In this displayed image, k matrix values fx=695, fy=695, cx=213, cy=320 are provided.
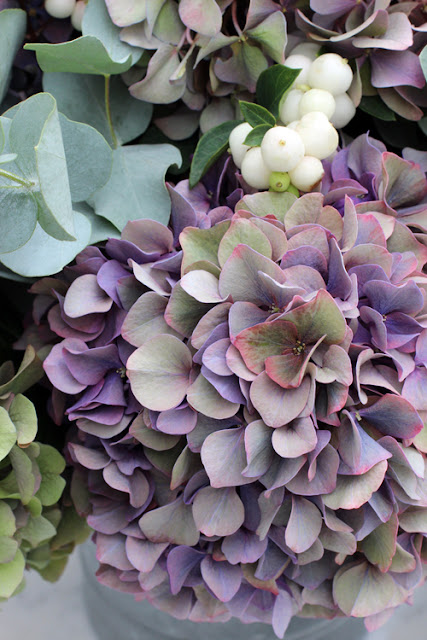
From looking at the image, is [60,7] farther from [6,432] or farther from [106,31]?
[6,432]

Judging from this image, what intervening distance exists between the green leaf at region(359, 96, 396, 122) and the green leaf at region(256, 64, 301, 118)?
56mm

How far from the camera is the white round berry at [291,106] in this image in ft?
1.13

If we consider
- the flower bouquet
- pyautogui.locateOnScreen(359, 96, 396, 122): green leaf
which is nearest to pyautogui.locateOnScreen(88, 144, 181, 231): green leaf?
the flower bouquet

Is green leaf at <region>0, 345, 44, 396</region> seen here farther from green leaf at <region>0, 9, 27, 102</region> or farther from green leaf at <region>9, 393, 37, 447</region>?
green leaf at <region>0, 9, 27, 102</region>

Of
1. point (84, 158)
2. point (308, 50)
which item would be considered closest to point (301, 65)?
point (308, 50)

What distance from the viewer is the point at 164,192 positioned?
0.36 m

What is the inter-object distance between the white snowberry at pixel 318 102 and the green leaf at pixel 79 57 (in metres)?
0.09

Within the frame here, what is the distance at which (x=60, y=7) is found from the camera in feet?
1.19

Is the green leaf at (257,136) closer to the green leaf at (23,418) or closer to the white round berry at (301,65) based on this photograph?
the white round berry at (301,65)

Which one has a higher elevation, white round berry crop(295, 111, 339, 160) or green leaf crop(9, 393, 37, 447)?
white round berry crop(295, 111, 339, 160)

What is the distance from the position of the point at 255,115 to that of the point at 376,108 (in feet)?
0.26

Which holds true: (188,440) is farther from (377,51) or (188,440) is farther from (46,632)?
(46,632)

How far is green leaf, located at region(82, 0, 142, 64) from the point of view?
0.34 m

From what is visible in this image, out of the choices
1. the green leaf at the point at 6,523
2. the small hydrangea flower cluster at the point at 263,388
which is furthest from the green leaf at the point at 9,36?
the green leaf at the point at 6,523
